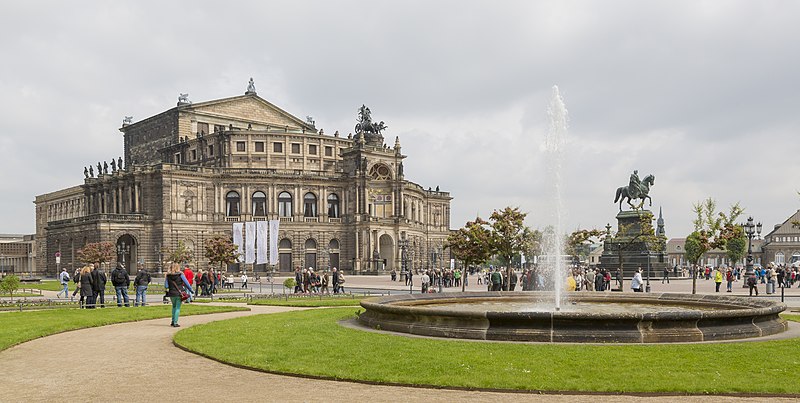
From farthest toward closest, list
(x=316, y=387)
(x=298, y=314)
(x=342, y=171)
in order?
(x=342, y=171) → (x=298, y=314) → (x=316, y=387)

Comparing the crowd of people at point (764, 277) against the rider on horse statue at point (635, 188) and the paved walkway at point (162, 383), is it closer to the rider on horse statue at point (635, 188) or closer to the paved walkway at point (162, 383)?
the rider on horse statue at point (635, 188)

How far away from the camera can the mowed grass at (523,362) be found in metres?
11.0

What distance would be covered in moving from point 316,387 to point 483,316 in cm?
522

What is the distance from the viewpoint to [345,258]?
91812 mm

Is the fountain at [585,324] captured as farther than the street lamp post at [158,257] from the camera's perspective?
No

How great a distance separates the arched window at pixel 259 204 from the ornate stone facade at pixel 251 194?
0.12 m

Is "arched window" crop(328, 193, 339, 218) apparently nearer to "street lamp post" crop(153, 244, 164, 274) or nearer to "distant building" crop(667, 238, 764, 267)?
"street lamp post" crop(153, 244, 164, 274)

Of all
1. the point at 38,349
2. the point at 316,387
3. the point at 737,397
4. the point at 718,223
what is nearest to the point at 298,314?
the point at 38,349

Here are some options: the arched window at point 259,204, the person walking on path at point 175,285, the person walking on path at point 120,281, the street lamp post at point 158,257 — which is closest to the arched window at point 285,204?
the arched window at point 259,204

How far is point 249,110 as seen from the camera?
103688 mm

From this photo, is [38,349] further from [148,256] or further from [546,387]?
[148,256]

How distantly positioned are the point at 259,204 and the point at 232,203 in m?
3.23

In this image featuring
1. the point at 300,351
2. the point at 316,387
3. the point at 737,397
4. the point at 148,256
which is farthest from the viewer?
the point at 148,256

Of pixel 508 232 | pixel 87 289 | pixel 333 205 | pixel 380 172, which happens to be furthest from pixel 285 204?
pixel 87 289
